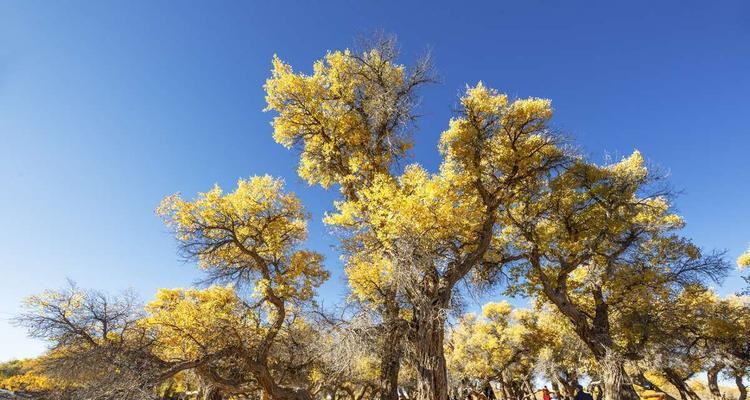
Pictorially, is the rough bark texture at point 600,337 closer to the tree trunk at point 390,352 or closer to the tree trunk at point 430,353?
the tree trunk at point 390,352

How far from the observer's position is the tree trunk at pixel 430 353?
28.0 feet

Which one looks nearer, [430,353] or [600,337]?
[430,353]

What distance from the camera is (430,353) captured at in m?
8.88

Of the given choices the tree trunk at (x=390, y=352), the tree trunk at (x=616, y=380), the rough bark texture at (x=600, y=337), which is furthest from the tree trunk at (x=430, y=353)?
the tree trunk at (x=616, y=380)

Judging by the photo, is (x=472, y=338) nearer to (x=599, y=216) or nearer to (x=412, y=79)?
(x=599, y=216)

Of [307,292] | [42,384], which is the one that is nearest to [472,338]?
[307,292]

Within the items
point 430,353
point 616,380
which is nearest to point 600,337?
point 616,380

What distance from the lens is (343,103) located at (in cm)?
1243

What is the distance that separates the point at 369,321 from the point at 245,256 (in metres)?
5.46

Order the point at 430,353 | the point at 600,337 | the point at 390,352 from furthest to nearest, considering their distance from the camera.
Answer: the point at 600,337 → the point at 390,352 → the point at 430,353

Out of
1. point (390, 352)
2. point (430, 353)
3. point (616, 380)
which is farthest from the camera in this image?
point (616, 380)

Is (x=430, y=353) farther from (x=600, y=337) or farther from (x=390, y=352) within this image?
(x=600, y=337)

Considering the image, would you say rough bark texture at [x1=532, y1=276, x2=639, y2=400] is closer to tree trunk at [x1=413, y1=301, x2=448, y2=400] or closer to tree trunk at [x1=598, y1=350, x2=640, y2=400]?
tree trunk at [x1=598, y1=350, x2=640, y2=400]

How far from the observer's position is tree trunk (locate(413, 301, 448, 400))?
8531 mm
